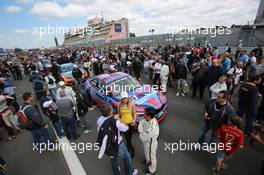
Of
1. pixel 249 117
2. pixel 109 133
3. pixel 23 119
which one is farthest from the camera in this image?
pixel 249 117

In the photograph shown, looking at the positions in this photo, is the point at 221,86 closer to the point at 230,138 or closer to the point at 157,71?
the point at 230,138

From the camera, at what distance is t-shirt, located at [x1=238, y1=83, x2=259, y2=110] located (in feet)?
12.5

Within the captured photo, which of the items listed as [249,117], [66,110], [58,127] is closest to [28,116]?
[66,110]

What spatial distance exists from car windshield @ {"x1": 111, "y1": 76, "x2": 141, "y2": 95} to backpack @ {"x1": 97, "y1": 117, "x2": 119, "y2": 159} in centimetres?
273

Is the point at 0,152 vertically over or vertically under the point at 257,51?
under

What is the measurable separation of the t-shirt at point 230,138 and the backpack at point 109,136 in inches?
84.4

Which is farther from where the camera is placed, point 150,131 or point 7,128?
point 7,128

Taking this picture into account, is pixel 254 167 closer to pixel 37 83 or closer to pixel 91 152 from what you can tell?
pixel 91 152

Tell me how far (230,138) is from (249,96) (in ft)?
6.20

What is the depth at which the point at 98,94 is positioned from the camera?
610 cm

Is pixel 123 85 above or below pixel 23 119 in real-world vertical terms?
above

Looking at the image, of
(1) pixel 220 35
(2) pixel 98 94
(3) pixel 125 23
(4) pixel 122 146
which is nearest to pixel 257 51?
(1) pixel 220 35

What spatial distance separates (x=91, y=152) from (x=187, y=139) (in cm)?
291

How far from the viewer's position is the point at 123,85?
5.68 metres
